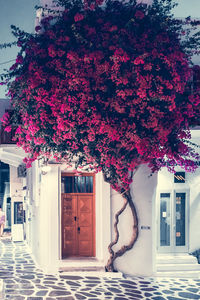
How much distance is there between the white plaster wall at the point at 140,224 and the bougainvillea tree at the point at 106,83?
103 inches

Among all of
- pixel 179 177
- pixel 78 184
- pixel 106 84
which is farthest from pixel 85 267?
pixel 106 84

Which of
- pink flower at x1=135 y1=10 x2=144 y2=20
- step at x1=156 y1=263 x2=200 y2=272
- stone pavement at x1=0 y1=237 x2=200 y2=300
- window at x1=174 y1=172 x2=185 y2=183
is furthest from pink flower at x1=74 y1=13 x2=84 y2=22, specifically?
step at x1=156 y1=263 x2=200 y2=272

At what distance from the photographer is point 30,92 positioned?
1095 centimetres

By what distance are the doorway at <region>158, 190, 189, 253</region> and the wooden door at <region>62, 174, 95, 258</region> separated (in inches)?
114

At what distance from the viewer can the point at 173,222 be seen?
15.7 metres

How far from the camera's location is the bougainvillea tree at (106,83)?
34.1 feet

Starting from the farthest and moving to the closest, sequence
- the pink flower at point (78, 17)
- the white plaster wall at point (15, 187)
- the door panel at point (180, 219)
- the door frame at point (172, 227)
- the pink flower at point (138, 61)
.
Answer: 1. the white plaster wall at point (15, 187)
2. the door panel at point (180, 219)
3. the door frame at point (172, 227)
4. the pink flower at point (78, 17)
5. the pink flower at point (138, 61)

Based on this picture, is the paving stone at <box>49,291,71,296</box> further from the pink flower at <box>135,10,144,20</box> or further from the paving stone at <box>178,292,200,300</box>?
the pink flower at <box>135,10,144,20</box>

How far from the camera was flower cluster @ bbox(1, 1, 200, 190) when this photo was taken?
1041cm

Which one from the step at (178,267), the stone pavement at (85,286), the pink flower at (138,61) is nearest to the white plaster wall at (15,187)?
the stone pavement at (85,286)

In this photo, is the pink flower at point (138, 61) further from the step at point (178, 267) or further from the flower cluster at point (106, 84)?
the step at point (178, 267)

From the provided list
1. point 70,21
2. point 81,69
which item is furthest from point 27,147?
point 70,21

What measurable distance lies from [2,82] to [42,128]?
74.5 inches

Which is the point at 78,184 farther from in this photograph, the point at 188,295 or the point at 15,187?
the point at 15,187
